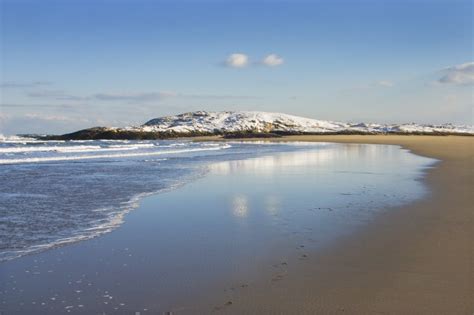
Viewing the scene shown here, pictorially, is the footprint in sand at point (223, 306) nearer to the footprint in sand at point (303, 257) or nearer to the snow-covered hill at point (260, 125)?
the footprint in sand at point (303, 257)

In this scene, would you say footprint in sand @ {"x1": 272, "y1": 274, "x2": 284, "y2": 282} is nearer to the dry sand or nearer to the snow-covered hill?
the dry sand

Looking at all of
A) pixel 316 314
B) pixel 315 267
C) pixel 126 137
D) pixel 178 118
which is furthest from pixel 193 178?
pixel 178 118

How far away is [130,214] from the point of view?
988 cm

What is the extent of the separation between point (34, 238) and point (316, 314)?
5130mm

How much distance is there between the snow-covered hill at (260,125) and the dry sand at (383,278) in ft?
367

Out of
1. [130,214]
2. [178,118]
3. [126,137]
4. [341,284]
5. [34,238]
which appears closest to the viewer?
[341,284]

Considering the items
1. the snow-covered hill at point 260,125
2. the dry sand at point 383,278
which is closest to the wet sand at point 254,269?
the dry sand at point 383,278

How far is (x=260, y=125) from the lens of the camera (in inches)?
5487

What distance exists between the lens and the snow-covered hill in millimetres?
128250

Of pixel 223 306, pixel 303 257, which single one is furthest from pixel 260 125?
pixel 223 306

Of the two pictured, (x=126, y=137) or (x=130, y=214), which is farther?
(x=126, y=137)

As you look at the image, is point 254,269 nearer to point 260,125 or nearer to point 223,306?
point 223,306

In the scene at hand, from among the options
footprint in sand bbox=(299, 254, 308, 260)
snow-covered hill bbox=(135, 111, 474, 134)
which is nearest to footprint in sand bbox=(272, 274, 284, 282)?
footprint in sand bbox=(299, 254, 308, 260)

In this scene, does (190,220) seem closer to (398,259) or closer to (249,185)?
(398,259)
